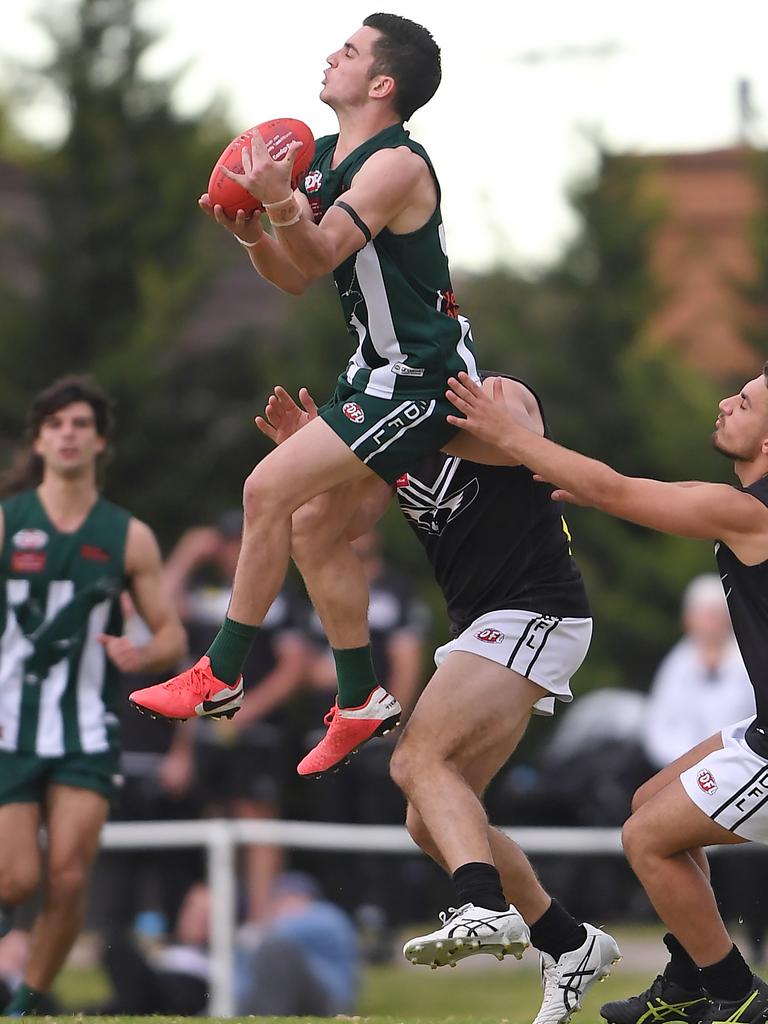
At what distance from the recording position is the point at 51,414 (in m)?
8.60

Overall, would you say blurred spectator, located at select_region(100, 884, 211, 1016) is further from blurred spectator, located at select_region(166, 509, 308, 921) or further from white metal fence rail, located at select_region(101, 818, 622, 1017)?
blurred spectator, located at select_region(166, 509, 308, 921)

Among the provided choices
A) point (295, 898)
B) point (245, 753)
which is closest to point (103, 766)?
point (295, 898)

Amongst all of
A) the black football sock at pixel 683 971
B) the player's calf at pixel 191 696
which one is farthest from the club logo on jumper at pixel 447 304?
the black football sock at pixel 683 971

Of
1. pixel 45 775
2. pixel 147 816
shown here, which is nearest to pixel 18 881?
pixel 45 775

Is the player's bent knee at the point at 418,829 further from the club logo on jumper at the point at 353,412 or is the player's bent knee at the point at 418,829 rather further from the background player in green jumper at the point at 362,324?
the club logo on jumper at the point at 353,412

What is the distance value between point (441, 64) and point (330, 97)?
401mm

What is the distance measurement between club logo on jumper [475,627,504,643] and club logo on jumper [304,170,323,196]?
1.50 m

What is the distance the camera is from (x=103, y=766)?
8.26 meters

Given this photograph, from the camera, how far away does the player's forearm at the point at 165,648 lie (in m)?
8.36

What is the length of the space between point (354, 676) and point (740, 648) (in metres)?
1.24

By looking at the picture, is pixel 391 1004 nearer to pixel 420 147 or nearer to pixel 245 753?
pixel 245 753

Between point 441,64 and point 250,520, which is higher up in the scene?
point 441,64

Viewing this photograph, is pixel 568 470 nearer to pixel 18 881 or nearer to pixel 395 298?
pixel 395 298

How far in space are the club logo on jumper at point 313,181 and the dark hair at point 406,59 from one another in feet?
1.09
